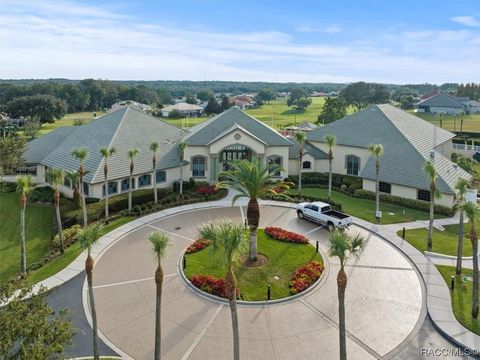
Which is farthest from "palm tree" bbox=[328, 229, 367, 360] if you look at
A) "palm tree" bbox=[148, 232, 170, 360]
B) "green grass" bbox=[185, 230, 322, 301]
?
"green grass" bbox=[185, 230, 322, 301]

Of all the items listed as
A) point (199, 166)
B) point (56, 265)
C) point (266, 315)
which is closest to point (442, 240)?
point (266, 315)

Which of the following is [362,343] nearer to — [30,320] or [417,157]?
[30,320]

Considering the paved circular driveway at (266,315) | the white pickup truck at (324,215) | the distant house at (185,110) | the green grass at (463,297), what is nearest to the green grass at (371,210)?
the white pickup truck at (324,215)

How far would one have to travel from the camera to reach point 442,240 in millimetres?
34031

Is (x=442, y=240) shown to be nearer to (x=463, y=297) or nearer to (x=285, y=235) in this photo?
(x=463, y=297)

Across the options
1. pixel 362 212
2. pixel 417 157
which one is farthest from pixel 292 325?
pixel 417 157

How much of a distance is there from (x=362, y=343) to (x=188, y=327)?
943 cm

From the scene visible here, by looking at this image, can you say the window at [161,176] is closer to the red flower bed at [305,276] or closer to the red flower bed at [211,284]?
the red flower bed at [211,284]

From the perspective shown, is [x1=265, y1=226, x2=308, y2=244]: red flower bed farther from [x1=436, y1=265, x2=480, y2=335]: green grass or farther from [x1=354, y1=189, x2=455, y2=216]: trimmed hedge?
[x1=354, y1=189, x2=455, y2=216]: trimmed hedge

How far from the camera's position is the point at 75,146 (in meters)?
49.3

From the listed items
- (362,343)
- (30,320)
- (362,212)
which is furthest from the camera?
(362,212)

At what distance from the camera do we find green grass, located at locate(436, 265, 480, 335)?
22422 mm

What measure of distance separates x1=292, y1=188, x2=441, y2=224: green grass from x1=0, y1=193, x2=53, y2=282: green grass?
95.4 feet

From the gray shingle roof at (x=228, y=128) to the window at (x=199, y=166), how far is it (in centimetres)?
201
